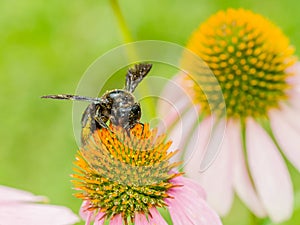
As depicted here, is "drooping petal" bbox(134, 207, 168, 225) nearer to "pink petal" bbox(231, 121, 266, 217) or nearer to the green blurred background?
"pink petal" bbox(231, 121, 266, 217)

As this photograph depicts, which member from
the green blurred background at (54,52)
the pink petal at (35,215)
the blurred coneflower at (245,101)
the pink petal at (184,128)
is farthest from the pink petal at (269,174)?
the green blurred background at (54,52)

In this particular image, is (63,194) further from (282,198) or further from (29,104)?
(282,198)

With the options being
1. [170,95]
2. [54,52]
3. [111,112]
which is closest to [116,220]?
[111,112]

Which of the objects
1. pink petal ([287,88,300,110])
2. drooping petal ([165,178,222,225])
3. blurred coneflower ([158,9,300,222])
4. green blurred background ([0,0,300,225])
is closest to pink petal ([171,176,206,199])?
drooping petal ([165,178,222,225])

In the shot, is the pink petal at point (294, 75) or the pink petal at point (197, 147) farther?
the pink petal at point (294, 75)

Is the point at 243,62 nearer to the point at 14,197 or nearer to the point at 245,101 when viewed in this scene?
the point at 245,101

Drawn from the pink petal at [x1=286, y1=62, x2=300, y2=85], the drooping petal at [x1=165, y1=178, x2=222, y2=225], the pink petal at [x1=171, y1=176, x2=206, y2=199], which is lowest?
the drooping petal at [x1=165, y1=178, x2=222, y2=225]

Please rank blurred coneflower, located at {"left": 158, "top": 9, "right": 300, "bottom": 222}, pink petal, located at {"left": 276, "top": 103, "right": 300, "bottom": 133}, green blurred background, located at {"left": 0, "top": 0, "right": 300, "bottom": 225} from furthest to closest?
green blurred background, located at {"left": 0, "top": 0, "right": 300, "bottom": 225}, pink petal, located at {"left": 276, "top": 103, "right": 300, "bottom": 133}, blurred coneflower, located at {"left": 158, "top": 9, "right": 300, "bottom": 222}

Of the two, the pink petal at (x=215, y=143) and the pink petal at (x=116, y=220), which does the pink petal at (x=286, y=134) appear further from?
the pink petal at (x=116, y=220)
